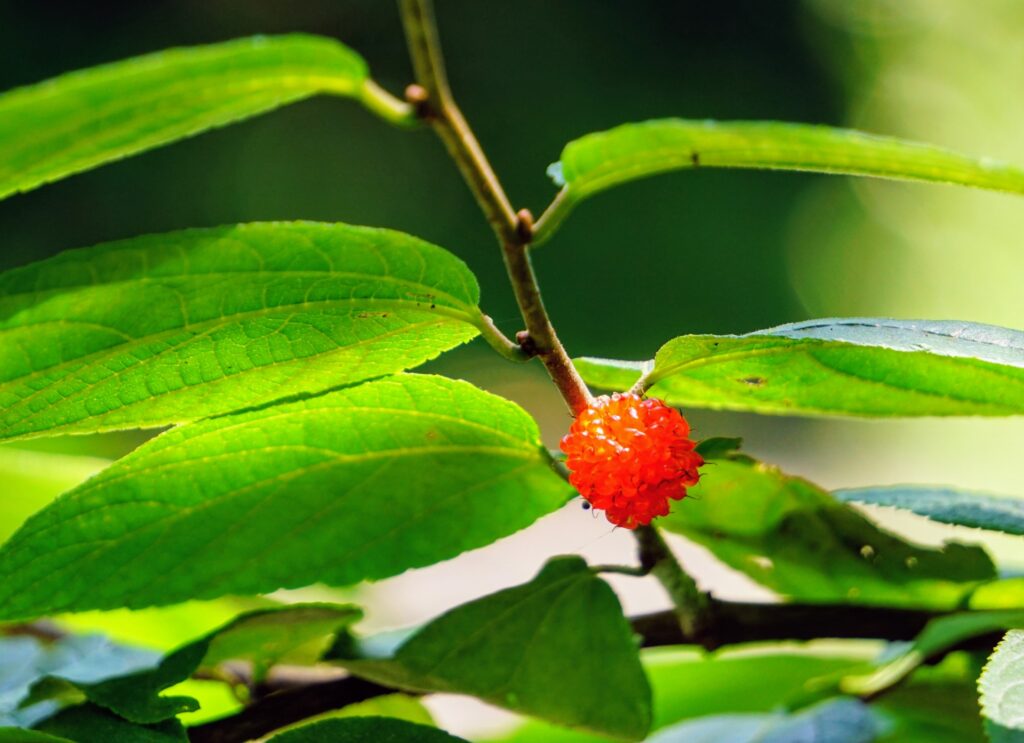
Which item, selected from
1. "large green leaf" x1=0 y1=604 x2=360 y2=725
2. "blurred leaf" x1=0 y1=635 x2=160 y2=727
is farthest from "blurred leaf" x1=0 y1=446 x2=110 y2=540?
"large green leaf" x1=0 y1=604 x2=360 y2=725

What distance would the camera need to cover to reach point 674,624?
79 centimetres

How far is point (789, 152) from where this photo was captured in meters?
0.56

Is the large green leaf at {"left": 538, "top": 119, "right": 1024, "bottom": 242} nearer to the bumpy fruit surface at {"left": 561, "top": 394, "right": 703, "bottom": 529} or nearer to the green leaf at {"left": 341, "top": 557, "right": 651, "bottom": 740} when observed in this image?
the bumpy fruit surface at {"left": 561, "top": 394, "right": 703, "bottom": 529}

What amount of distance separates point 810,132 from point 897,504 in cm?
34

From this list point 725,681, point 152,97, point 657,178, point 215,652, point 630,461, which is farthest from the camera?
point 657,178

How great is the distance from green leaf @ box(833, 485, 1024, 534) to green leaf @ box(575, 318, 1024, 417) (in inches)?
4.0

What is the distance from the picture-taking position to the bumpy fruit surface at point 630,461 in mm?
620

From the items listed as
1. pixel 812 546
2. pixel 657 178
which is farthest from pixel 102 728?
pixel 657 178

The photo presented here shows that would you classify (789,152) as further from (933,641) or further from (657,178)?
(657,178)

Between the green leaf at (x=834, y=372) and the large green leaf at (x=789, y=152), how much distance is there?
0.25 ft

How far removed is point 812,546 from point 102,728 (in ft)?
1.67

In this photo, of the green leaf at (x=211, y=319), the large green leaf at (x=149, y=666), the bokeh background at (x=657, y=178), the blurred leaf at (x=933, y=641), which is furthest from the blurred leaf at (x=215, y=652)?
the bokeh background at (x=657, y=178)

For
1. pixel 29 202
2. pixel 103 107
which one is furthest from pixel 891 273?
pixel 103 107

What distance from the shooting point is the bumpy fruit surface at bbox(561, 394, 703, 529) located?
620mm
